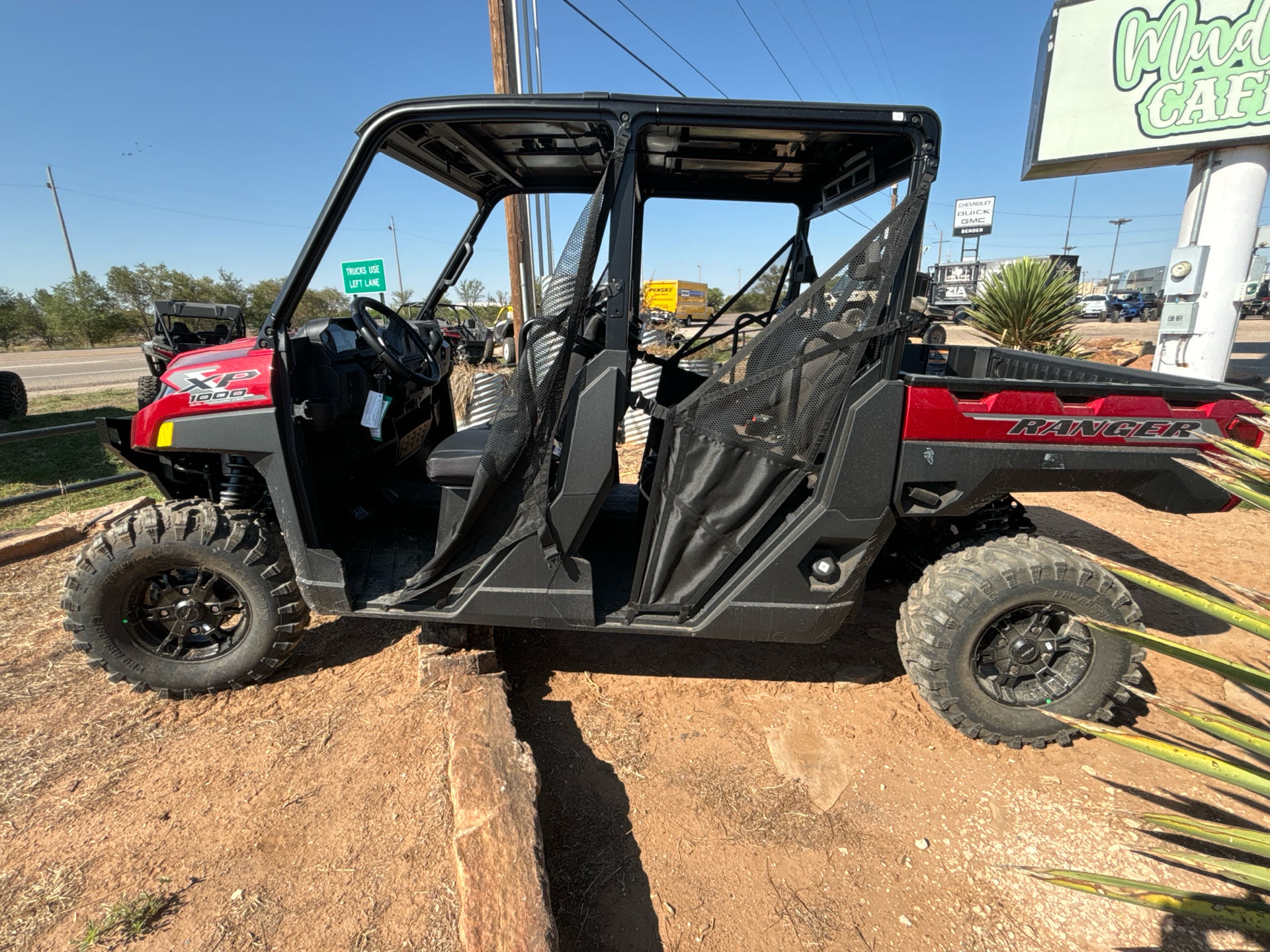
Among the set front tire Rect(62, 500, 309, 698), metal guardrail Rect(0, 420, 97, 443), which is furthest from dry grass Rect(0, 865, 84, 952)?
metal guardrail Rect(0, 420, 97, 443)

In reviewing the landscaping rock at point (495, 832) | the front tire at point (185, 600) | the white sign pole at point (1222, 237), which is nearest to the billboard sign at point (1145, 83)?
the white sign pole at point (1222, 237)

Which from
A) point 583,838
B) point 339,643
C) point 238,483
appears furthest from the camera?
point 339,643

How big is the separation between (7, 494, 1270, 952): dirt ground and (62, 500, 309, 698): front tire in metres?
0.18

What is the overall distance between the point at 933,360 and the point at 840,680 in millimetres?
2055

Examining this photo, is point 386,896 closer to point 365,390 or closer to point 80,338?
point 365,390

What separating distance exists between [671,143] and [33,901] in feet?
11.3

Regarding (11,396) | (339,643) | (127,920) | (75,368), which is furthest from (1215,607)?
(75,368)

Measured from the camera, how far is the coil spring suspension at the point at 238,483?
2.87 m

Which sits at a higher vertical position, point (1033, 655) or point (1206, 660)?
point (1206, 660)

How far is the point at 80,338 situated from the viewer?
34.5m

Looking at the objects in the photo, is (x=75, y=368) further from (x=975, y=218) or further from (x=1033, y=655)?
(x=975, y=218)

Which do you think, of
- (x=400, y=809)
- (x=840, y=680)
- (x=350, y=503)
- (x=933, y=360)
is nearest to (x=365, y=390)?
(x=350, y=503)

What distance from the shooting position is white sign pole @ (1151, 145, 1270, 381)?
8.06 meters

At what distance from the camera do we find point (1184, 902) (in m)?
1.25
